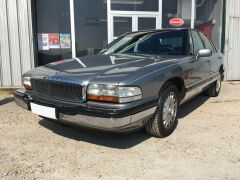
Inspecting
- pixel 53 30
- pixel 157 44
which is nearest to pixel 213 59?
pixel 157 44

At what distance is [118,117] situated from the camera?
3.04m

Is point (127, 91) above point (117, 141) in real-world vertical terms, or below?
above

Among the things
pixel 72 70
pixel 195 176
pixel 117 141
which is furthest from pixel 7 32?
pixel 195 176

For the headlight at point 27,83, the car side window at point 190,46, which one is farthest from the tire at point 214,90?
the headlight at point 27,83

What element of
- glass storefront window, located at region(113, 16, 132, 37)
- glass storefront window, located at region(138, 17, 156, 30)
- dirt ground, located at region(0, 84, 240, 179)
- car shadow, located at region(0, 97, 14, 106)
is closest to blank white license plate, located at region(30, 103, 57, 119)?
dirt ground, located at region(0, 84, 240, 179)

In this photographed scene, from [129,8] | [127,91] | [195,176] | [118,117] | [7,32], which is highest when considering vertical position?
[129,8]

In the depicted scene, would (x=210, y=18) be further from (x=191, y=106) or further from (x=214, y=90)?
(x=191, y=106)

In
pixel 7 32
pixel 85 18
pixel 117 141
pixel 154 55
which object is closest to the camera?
pixel 117 141

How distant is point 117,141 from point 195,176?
1233 millimetres

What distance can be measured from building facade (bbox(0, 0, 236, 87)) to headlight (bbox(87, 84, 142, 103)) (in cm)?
489

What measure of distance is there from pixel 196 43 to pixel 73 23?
418cm

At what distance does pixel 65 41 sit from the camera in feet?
26.7

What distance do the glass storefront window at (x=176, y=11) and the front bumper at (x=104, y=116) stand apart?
5879mm

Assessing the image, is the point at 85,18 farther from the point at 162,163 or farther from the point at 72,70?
the point at 162,163
